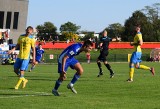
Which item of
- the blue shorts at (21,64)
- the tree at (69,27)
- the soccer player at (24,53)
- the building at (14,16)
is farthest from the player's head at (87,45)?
the tree at (69,27)

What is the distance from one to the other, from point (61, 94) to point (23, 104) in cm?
256

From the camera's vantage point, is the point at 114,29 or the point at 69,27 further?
the point at 69,27

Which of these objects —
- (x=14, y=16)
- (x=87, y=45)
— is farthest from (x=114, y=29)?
(x=87, y=45)

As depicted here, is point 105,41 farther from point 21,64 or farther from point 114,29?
point 114,29

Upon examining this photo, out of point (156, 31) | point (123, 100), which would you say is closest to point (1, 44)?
point (123, 100)

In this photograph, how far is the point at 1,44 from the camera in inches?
1876

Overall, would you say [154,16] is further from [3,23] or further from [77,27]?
[3,23]

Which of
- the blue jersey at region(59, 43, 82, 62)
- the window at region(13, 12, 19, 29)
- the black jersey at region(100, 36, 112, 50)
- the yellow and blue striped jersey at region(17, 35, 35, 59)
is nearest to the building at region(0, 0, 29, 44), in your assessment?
the window at region(13, 12, 19, 29)

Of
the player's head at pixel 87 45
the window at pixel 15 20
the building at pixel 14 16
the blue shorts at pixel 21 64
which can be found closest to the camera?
the player's head at pixel 87 45

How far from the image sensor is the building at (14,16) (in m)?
85.9

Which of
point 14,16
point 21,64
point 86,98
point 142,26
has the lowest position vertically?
point 86,98

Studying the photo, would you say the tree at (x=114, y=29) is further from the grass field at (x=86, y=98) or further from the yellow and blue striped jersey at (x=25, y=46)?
the grass field at (x=86, y=98)

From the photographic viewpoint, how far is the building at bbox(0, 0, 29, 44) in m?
85.9

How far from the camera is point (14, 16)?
8825 cm
